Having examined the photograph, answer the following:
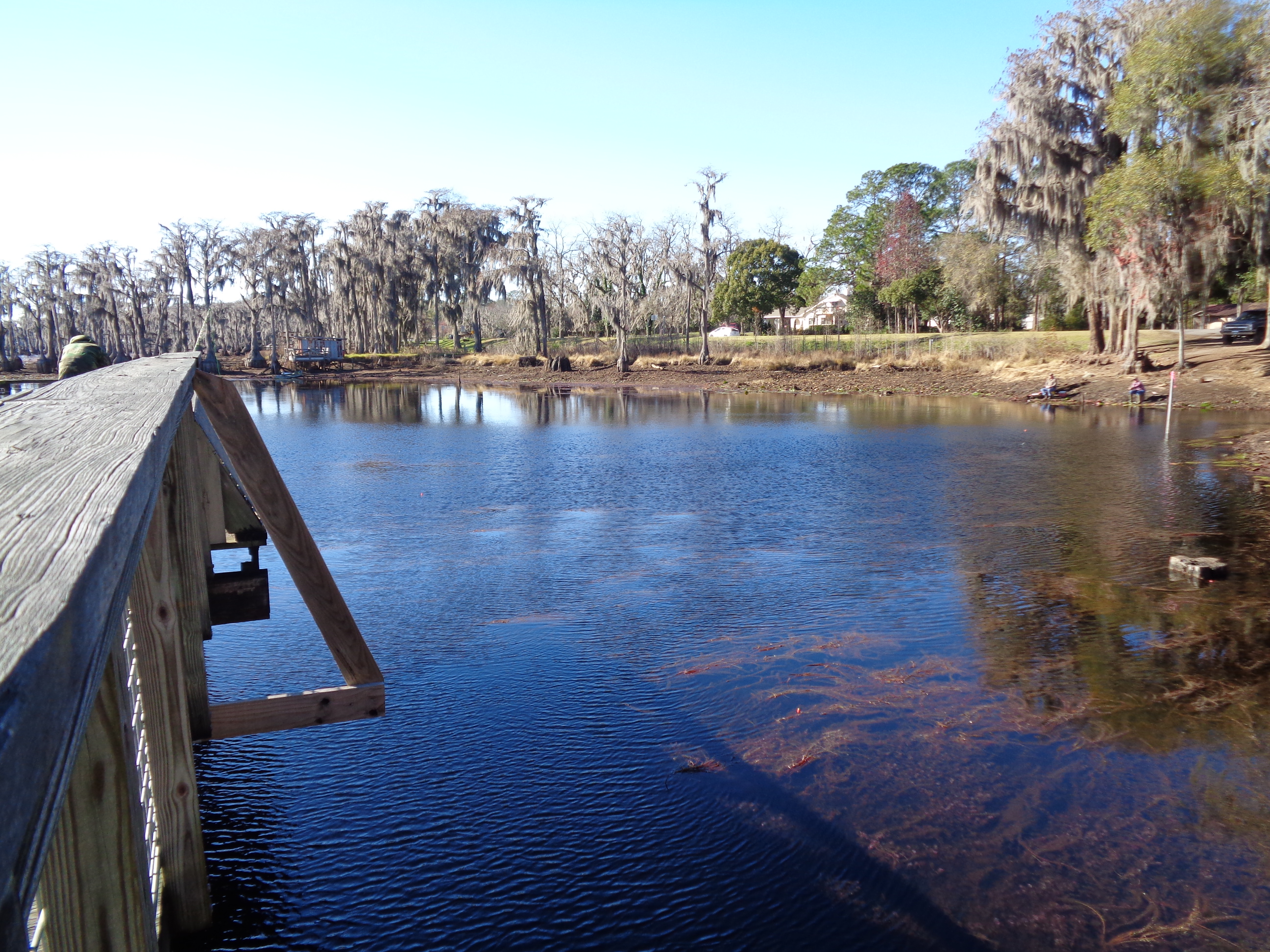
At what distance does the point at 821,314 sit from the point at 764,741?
85619 mm

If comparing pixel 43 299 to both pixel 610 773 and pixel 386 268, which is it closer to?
pixel 386 268

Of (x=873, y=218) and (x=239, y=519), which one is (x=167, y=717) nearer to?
(x=239, y=519)

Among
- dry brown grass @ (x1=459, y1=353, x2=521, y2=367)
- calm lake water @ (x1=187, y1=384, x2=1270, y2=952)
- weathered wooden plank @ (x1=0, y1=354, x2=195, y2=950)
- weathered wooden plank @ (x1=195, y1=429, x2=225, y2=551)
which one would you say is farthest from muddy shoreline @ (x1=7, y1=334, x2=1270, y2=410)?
weathered wooden plank @ (x1=0, y1=354, x2=195, y2=950)

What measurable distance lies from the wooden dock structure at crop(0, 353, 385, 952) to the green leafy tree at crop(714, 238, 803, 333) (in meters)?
79.2

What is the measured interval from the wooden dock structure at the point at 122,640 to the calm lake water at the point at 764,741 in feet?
3.95

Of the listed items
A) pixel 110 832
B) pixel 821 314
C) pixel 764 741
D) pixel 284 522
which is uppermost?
pixel 821 314

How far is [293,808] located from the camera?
5684 mm

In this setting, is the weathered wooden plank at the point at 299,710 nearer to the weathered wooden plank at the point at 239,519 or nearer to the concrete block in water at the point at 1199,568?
the weathered wooden plank at the point at 239,519

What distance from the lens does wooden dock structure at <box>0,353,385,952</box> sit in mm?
920

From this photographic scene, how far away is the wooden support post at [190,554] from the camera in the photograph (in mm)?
4320

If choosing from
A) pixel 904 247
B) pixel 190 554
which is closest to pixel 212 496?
pixel 190 554

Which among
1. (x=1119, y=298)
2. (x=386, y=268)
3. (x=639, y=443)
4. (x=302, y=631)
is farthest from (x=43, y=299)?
(x=302, y=631)

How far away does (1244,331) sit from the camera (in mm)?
41125

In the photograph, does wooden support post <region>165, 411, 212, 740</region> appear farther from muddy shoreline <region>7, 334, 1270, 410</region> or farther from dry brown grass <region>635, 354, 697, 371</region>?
dry brown grass <region>635, 354, 697, 371</region>
